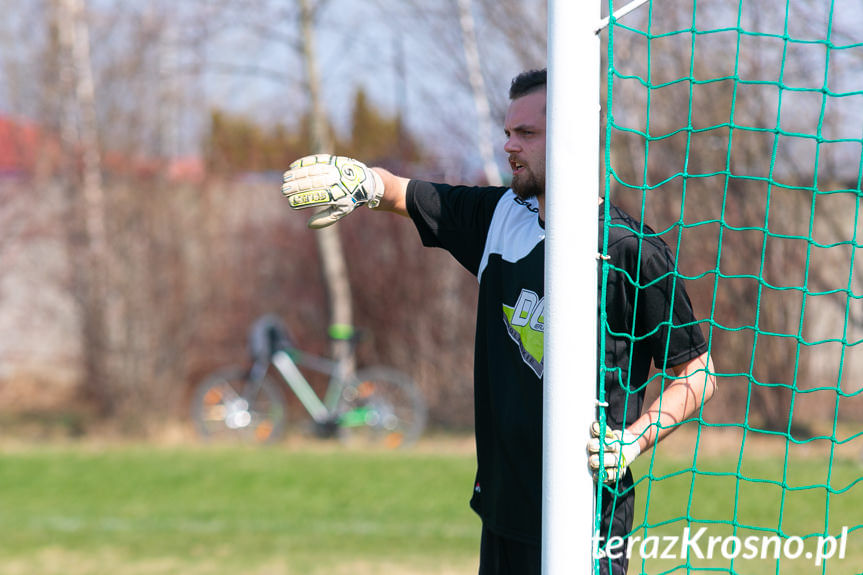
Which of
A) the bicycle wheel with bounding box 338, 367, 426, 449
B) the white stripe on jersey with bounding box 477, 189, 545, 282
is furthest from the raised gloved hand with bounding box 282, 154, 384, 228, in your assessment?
the bicycle wheel with bounding box 338, 367, 426, 449

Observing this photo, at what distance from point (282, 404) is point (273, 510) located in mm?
2927

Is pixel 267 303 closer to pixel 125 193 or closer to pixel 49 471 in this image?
pixel 125 193

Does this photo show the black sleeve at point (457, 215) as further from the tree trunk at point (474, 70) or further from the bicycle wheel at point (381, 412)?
the tree trunk at point (474, 70)

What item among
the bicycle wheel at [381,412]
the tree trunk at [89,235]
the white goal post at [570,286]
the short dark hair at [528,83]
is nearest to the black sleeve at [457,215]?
the short dark hair at [528,83]

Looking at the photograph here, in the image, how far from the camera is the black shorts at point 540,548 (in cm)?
240

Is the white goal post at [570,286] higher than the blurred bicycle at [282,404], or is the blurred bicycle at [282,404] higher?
the white goal post at [570,286]

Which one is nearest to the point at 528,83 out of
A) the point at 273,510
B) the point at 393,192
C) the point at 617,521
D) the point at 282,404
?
the point at 393,192

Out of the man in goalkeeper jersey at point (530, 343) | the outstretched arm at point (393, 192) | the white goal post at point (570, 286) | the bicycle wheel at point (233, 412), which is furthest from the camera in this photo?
the bicycle wheel at point (233, 412)

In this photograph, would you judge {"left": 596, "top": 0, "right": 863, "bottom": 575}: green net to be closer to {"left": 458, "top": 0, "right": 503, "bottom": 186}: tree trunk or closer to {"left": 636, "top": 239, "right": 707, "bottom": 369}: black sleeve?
{"left": 458, "top": 0, "right": 503, "bottom": 186}: tree trunk

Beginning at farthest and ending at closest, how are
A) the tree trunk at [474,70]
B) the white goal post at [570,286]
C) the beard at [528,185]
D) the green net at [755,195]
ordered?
1. the tree trunk at [474,70]
2. the green net at [755,195]
3. the beard at [528,185]
4. the white goal post at [570,286]

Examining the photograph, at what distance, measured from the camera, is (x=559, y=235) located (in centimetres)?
223

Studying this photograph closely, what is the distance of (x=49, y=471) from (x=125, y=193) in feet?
11.8

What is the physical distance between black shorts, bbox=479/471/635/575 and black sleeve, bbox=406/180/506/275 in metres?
0.75

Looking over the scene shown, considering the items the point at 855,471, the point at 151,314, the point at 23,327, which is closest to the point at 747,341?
the point at 855,471
